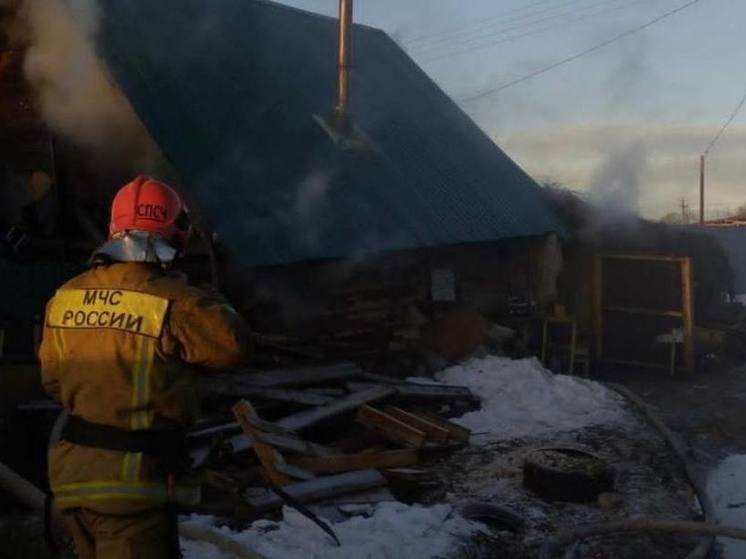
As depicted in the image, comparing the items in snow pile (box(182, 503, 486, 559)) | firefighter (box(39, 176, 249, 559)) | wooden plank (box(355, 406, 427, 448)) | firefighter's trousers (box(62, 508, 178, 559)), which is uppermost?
firefighter (box(39, 176, 249, 559))

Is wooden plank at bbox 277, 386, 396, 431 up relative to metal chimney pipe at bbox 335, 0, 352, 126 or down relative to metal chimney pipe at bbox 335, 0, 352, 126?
down

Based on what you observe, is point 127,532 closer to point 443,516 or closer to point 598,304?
point 443,516

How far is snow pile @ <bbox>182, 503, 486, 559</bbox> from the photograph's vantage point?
16.8 ft

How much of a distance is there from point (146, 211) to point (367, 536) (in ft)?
10.6

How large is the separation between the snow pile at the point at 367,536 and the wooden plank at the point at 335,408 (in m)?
1.82

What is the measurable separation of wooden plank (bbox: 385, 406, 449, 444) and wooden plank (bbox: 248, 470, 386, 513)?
1.63 metres

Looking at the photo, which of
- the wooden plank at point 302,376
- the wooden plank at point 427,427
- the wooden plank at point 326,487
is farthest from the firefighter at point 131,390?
the wooden plank at point 427,427

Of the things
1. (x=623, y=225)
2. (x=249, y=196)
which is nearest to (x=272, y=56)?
(x=249, y=196)

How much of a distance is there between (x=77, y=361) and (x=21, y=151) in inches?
291

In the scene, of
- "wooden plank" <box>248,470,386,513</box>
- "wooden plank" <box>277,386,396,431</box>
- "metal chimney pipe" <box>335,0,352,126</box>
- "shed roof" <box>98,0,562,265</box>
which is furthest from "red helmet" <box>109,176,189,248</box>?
"metal chimney pipe" <box>335,0,352,126</box>

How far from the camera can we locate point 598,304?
602 inches

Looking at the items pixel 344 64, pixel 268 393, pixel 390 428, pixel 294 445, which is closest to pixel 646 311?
pixel 344 64

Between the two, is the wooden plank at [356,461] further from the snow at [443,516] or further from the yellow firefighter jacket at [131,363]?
the yellow firefighter jacket at [131,363]

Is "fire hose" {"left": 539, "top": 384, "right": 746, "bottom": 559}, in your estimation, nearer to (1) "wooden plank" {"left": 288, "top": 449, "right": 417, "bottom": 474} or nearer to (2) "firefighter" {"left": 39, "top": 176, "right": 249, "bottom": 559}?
(1) "wooden plank" {"left": 288, "top": 449, "right": 417, "bottom": 474}
